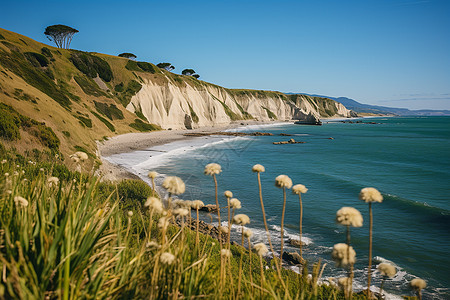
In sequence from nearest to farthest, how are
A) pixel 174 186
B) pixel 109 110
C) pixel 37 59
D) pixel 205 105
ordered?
pixel 174 186 → pixel 37 59 → pixel 109 110 → pixel 205 105

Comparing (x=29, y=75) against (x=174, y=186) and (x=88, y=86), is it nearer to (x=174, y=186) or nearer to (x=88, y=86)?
(x=88, y=86)

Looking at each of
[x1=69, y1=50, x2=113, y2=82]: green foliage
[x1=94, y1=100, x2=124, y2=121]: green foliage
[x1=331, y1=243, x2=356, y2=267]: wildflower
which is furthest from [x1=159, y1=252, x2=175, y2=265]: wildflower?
[x1=69, y1=50, x2=113, y2=82]: green foliage

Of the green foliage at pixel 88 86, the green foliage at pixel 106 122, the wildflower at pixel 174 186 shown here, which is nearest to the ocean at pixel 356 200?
the wildflower at pixel 174 186

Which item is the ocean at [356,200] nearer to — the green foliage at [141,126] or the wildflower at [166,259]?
the wildflower at [166,259]

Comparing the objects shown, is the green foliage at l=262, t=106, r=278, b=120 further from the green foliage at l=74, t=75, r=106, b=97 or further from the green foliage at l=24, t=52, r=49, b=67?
the green foliage at l=24, t=52, r=49, b=67

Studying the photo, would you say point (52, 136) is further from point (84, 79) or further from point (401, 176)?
point (84, 79)

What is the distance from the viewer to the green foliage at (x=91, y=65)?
204 ft

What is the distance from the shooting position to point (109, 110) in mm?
54750

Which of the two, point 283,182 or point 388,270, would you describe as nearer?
point 388,270

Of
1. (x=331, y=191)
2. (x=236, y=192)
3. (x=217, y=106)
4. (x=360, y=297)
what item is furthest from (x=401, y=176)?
(x=217, y=106)

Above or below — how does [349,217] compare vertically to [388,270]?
above

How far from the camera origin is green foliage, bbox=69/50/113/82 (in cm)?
6219

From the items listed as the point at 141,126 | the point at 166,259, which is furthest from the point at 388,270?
the point at 141,126

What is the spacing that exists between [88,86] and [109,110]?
24.4 feet
